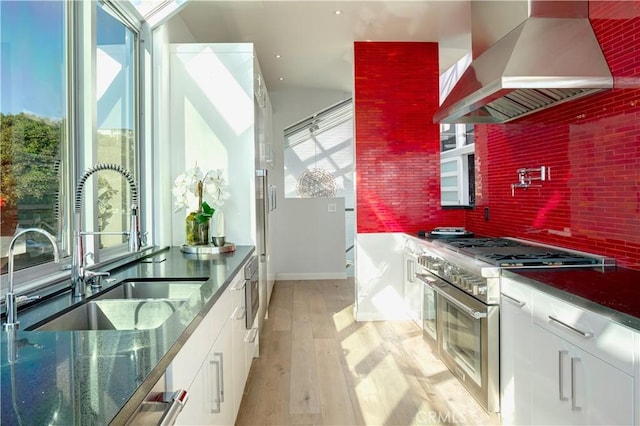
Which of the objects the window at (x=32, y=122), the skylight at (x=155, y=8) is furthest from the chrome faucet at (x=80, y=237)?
the skylight at (x=155, y=8)

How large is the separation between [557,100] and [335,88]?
418 centimetres

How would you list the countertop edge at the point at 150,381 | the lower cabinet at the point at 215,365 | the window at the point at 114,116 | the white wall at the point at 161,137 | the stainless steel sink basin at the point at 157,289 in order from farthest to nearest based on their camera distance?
the white wall at the point at 161,137 → the window at the point at 114,116 → the stainless steel sink basin at the point at 157,289 → the lower cabinet at the point at 215,365 → the countertop edge at the point at 150,381

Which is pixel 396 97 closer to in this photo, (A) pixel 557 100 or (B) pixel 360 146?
(B) pixel 360 146

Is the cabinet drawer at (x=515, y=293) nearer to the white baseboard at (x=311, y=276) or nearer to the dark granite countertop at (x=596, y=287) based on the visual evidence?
the dark granite countertop at (x=596, y=287)

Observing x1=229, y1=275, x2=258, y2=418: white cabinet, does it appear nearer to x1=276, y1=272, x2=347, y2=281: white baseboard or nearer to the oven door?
the oven door

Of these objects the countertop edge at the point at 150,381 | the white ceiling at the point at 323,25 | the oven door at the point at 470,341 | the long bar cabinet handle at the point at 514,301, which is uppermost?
the white ceiling at the point at 323,25

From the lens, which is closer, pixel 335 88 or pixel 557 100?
pixel 557 100

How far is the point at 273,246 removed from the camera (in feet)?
20.8

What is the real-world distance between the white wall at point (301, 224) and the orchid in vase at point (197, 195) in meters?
3.45

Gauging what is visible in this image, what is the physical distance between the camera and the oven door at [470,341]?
224 cm

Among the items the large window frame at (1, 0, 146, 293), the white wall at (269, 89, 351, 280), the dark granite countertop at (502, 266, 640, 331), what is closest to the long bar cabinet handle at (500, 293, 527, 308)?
the dark granite countertop at (502, 266, 640, 331)

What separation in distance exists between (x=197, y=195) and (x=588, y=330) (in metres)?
2.37

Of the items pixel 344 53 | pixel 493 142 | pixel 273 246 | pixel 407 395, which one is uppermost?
pixel 344 53

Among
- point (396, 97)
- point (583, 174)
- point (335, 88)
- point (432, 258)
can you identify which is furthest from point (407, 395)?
point (335, 88)
